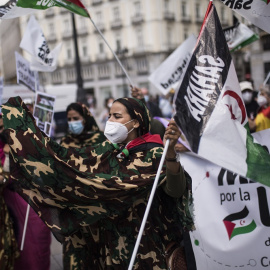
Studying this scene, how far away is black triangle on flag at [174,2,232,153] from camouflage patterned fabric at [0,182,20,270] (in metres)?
2.40

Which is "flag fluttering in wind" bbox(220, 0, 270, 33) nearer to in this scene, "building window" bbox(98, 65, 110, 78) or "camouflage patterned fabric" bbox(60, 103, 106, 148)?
"camouflage patterned fabric" bbox(60, 103, 106, 148)

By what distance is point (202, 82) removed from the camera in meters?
2.30

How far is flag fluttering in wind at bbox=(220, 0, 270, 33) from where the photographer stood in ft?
9.29

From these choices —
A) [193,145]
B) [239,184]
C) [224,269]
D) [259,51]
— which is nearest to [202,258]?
[224,269]

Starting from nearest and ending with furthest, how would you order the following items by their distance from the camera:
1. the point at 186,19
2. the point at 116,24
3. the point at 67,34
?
the point at 186,19 → the point at 116,24 → the point at 67,34

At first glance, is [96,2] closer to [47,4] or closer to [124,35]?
[124,35]

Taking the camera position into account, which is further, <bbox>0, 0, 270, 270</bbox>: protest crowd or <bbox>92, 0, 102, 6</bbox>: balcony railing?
<bbox>92, 0, 102, 6</bbox>: balcony railing

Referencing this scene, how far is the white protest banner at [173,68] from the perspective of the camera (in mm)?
6711

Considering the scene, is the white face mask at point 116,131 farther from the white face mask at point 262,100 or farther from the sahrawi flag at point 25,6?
the white face mask at point 262,100

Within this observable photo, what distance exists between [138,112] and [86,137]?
214 cm

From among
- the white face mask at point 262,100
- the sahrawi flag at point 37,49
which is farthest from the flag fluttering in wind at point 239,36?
the sahrawi flag at point 37,49

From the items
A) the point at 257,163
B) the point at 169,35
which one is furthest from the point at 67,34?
the point at 257,163

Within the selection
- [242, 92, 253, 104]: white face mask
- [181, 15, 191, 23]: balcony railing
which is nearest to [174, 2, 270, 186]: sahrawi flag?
[242, 92, 253, 104]: white face mask

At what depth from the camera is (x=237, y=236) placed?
366 centimetres
